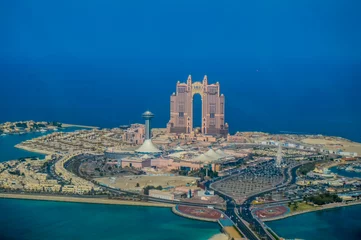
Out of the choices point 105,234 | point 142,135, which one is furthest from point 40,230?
point 142,135

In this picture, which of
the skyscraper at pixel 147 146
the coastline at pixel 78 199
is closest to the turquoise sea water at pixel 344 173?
the skyscraper at pixel 147 146

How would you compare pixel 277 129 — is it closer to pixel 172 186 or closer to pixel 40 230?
pixel 172 186

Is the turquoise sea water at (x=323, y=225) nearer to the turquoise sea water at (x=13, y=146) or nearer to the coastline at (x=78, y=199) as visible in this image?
the coastline at (x=78, y=199)

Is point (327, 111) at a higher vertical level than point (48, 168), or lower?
higher

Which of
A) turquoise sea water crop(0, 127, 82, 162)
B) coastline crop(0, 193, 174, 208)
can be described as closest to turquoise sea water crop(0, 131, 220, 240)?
→ coastline crop(0, 193, 174, 208)

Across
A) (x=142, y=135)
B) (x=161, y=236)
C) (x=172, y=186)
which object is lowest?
(x=161, y=236)

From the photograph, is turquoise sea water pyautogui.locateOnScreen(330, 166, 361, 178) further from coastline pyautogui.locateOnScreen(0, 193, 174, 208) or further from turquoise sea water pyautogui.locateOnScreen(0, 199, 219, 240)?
turquoise sea water pyautogui.locateOnScreen(0, 199, 219, 240)
